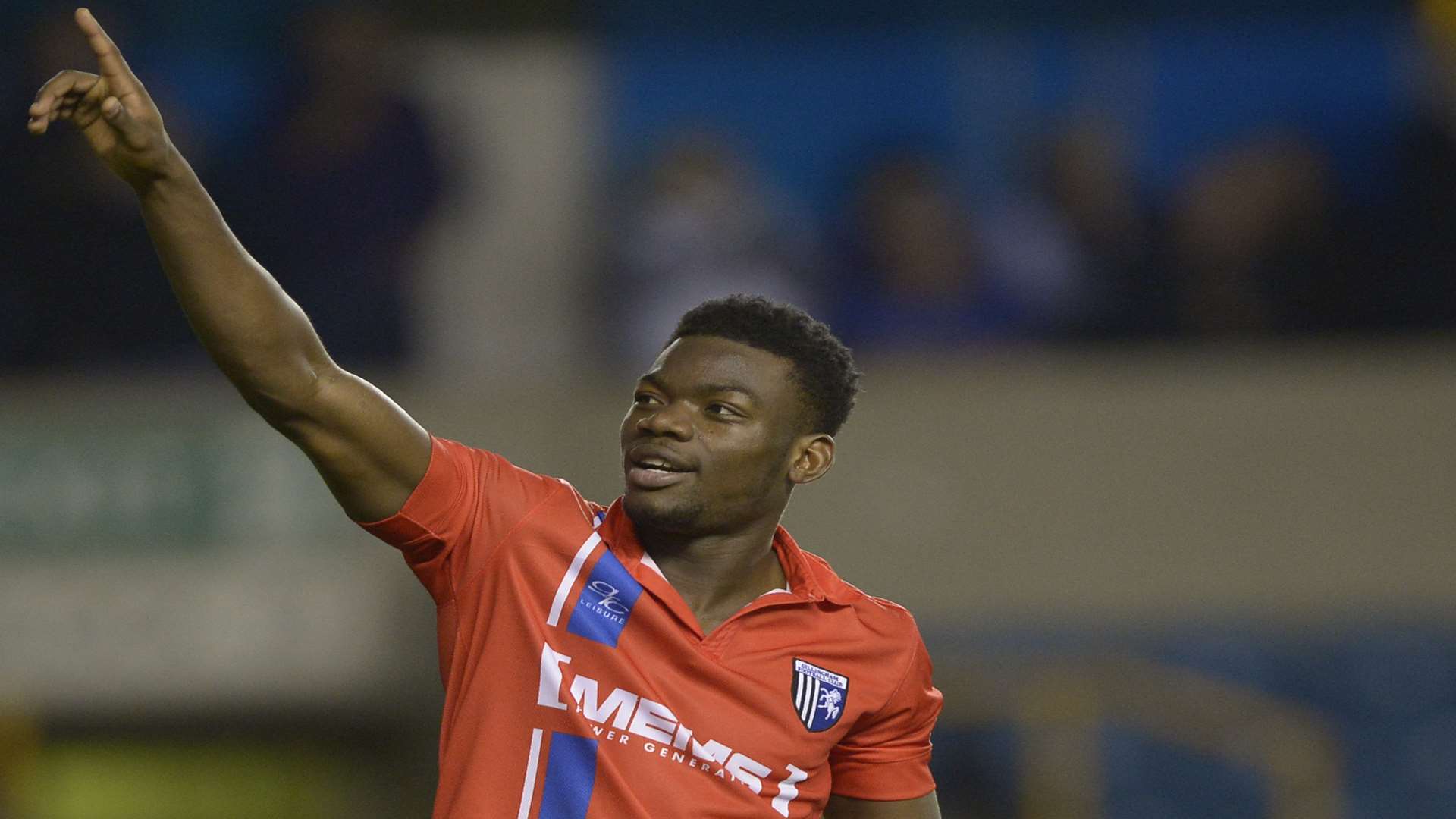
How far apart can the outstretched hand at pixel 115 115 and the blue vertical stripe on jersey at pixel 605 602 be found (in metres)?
0.98

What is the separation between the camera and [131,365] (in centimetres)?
848

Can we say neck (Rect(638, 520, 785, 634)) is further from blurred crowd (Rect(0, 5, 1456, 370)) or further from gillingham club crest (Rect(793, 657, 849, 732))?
blurred crowd (Rect(0, 5, 1456, 370))

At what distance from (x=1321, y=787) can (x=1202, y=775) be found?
107cm

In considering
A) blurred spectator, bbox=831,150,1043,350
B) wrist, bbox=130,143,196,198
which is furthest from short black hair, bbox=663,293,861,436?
blurred spectator, bbox=831,150,1043,350

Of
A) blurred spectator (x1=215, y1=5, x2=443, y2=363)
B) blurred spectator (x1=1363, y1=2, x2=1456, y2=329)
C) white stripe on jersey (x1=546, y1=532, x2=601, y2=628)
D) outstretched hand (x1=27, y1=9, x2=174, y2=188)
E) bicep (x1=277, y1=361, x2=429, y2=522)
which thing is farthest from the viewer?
blurred spectator (x1=1363, y1=2, x2=1456, y2=329)

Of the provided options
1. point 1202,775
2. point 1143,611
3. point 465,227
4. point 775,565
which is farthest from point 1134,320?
point 775,565

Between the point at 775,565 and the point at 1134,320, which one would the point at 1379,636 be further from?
the point at 775,565

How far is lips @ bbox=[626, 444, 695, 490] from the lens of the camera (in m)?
3.40

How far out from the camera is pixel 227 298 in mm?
2969

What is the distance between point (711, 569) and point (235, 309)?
1.00m

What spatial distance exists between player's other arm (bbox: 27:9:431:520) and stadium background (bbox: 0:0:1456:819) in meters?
5.09

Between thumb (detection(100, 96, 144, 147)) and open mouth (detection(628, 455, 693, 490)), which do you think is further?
open mouth (detection(628, 455, 693, 490))

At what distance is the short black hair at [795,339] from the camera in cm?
355

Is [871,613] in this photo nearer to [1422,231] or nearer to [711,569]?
[711,569]
